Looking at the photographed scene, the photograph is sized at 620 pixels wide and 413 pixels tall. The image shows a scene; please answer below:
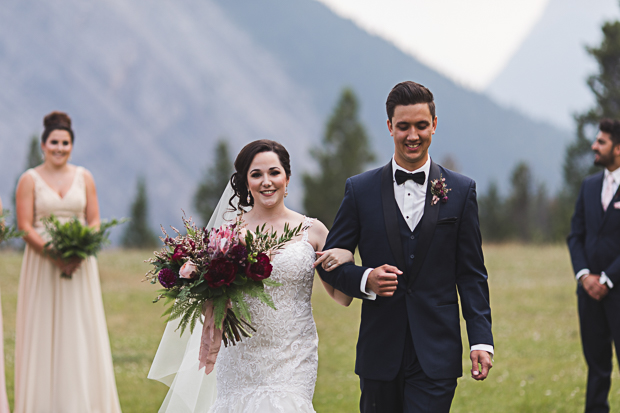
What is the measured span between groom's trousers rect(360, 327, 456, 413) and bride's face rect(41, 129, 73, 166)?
5139mm

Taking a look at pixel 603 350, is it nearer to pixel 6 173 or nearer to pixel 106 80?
pixel 6 173

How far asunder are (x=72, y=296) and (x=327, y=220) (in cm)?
4742

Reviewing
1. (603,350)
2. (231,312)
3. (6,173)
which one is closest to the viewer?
(231,312)

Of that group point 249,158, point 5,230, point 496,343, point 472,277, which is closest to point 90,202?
point 5,230

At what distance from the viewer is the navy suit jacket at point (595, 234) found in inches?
278

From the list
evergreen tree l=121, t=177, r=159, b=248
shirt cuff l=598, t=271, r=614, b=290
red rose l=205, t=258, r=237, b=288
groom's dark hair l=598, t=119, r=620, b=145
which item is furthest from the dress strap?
evergreen tree l=121, t=177, r=159, b=248

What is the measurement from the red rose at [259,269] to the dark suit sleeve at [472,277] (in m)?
1.23

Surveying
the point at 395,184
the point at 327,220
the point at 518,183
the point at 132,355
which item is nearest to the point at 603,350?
the point at 395,184

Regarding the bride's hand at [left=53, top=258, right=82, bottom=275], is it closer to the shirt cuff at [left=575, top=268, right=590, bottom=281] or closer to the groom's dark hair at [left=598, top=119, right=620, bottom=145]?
the shirt cuff at [left=575, top=268, right=590, bottom=281]

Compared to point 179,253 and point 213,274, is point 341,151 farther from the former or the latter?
point 213,274

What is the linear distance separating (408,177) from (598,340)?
4.03m

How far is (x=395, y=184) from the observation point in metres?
4.41

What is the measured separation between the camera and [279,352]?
16.1 ft

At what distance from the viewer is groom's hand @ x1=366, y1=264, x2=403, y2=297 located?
397 centimetres
